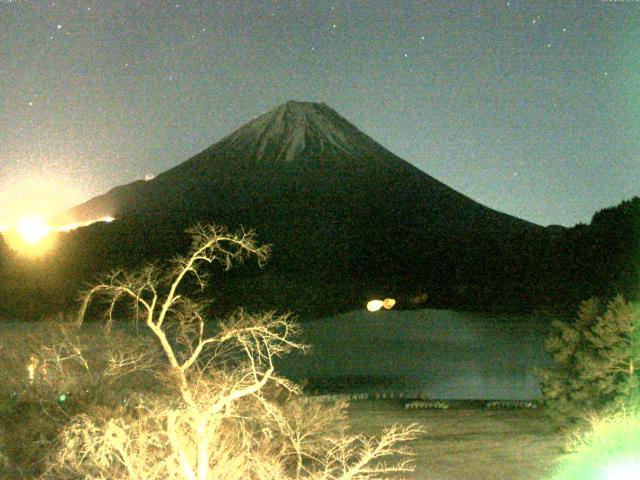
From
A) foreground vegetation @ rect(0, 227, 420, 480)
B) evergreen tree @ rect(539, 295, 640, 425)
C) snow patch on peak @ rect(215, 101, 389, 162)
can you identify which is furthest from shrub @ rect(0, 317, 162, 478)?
snow patch on peak @ rect(215, 101, 389, 162)

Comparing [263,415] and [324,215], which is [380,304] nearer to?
[324,215]

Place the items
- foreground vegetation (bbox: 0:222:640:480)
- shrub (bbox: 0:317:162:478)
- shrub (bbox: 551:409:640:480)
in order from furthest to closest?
shrub (bbox: 0:317:162:478) < shrub (bbox: 551:409:640:480) < foreground vegetation (bbox: 0:222:640:480)

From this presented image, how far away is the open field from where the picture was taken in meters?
13.0

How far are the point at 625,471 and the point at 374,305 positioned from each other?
4031 cm

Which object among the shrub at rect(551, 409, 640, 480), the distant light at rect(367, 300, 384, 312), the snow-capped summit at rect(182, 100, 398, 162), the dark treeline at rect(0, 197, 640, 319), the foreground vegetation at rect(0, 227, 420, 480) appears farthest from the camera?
the snow-capped summit at rect(182, 100, 398, 162)

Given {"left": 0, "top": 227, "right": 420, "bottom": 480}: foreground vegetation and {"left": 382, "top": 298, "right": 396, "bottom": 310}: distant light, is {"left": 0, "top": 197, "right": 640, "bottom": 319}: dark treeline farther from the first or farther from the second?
{"left": 0, "top": 227, "right": 420, "bottom": 480}: foreground vegetation

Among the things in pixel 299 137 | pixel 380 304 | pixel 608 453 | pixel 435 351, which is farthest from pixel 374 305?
pixel 299 137

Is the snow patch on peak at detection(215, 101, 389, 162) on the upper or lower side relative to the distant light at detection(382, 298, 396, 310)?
upper

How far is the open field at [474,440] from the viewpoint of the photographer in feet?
42.7

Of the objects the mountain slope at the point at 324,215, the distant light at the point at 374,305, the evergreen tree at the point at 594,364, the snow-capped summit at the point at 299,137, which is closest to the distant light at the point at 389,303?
the distant light at the point at 374,305

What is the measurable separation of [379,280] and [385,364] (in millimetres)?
28659

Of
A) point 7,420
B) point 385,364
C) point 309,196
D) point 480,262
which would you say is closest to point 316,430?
point 7,420

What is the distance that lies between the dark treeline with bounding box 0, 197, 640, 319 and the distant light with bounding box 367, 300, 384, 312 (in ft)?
5.85

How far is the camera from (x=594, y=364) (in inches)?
567
